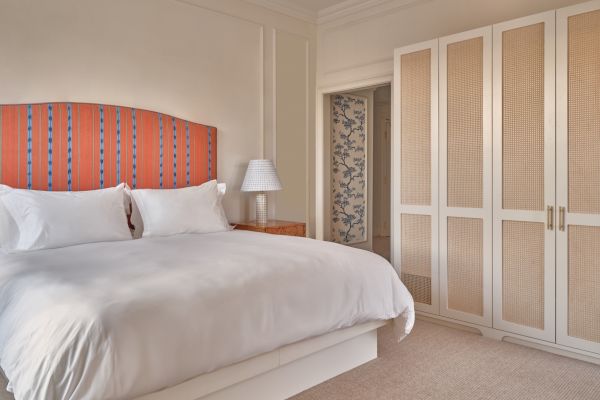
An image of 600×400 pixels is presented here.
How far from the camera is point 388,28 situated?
4250 millimetres

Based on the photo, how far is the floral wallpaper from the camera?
18.4ft

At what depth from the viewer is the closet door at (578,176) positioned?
266 centimetres

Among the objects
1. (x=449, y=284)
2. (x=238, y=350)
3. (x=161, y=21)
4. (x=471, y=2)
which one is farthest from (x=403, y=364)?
(x=161, y=21)

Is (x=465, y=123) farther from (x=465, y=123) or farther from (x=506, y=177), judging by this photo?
(x=506, y=177)

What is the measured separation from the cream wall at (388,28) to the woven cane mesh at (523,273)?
5.39 feet

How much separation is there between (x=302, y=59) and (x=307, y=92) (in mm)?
348

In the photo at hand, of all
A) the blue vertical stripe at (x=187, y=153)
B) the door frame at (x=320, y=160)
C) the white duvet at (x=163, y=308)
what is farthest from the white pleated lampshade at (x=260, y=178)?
the white duvet at (x=163, y=308)

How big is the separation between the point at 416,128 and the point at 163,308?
2.57 m

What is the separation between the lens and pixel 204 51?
401 centimetres

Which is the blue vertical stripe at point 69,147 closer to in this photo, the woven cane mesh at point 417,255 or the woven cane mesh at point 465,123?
the woven cane mesh at point 417,255

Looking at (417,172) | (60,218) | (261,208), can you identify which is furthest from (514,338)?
(60,218)

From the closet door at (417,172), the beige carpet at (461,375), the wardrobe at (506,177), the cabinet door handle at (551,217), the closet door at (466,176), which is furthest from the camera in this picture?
the closet door at (417,172)

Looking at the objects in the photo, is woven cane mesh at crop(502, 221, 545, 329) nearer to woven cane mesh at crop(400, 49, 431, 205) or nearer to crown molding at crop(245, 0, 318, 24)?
woven cane mesh at crop(400, 49, 431, 205)

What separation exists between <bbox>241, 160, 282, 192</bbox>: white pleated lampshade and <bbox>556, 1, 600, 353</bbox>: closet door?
224 cm
